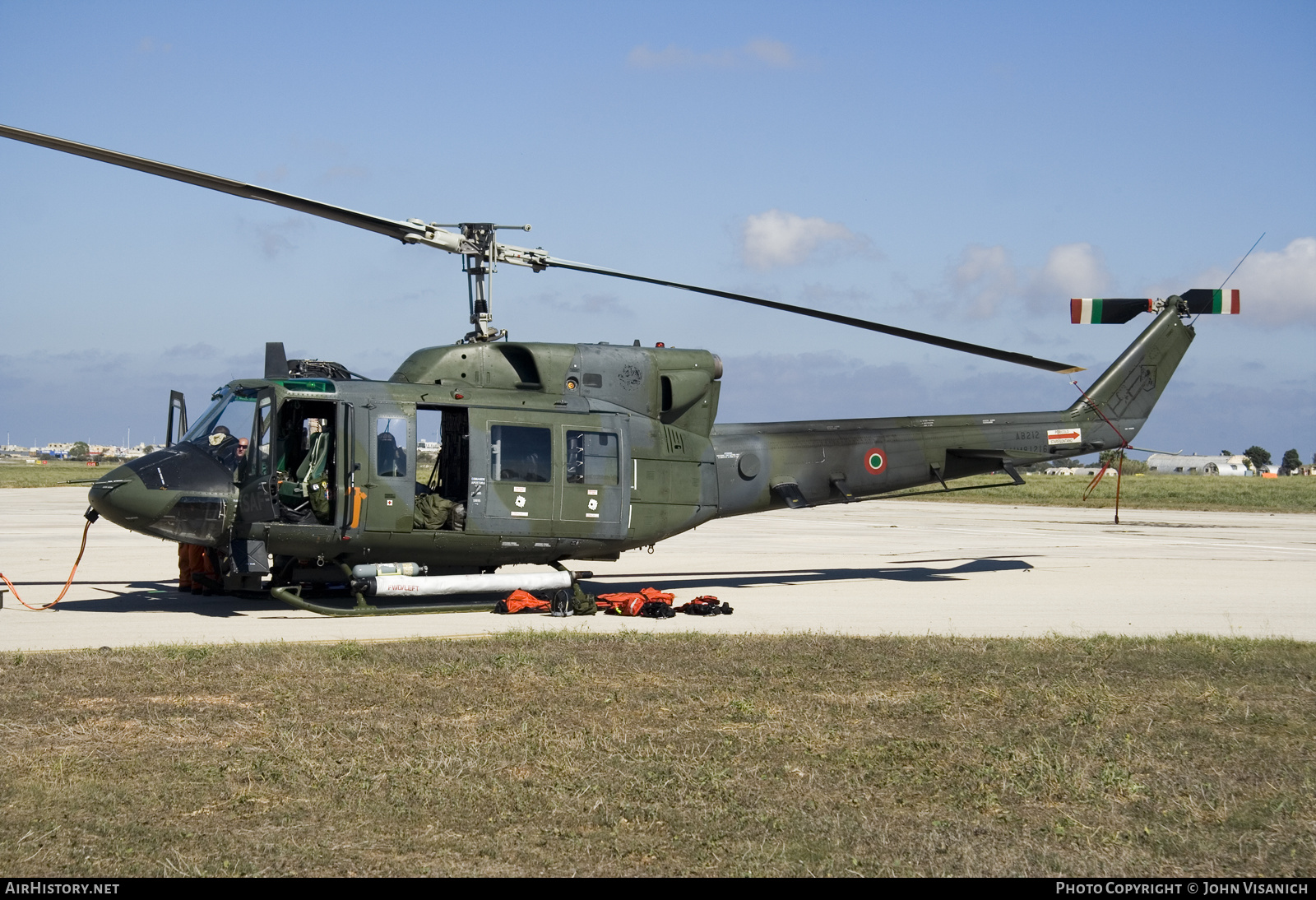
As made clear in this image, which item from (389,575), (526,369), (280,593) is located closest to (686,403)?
(526,369)

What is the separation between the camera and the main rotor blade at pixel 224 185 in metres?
10.0

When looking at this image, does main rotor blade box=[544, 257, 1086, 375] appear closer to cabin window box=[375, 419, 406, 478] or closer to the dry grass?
cabin window box=[375, 419, 406, 478]

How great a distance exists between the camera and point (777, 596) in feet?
53.0

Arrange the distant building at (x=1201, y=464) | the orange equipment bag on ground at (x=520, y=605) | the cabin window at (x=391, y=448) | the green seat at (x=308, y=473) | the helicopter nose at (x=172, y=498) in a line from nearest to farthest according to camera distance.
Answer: the helicopter nose at (x=172, y=498)
the cabin window at (x=391, y=448)
the green seat at (x=308, y=473)
the orange equipment bag on ground at (x=520, y=605)
the distant building at (x=1201, y=464)

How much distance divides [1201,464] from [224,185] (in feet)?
543

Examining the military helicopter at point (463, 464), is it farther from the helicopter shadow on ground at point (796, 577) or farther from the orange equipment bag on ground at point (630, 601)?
the helicopter shadow on ground at point (796, 577)

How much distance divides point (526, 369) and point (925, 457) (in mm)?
6507

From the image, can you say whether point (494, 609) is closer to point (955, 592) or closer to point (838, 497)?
point (838, 497)

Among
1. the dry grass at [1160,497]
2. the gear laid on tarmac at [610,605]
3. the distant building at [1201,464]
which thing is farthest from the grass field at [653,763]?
the distant building at [1201,464]

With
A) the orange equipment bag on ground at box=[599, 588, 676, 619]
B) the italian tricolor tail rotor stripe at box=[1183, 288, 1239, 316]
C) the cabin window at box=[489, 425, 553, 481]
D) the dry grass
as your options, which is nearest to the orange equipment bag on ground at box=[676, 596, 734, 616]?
the orange equipment bag on ground at box=[599, 588, 676, 619]

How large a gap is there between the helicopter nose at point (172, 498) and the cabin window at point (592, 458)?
398 cm

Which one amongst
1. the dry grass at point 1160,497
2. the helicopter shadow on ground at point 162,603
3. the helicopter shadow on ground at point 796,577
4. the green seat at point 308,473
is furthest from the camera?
the dry grass at point 1160,497

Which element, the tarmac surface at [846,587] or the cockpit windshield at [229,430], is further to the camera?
the cockpit windshield at [229,430]

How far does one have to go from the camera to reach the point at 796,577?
1886 cm
